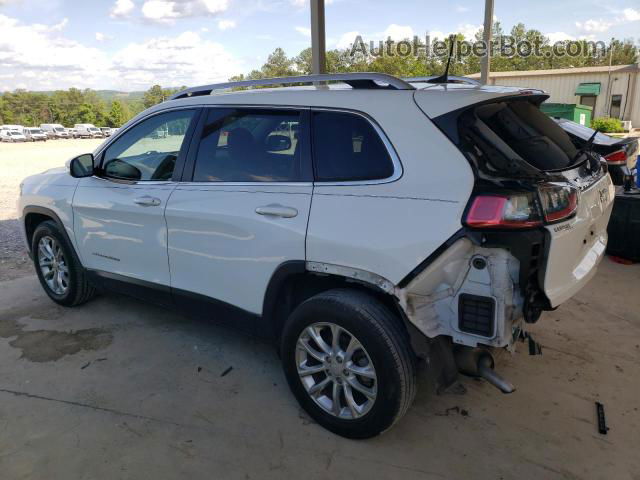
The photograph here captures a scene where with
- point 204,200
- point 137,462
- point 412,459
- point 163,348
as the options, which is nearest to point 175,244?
point 204,200

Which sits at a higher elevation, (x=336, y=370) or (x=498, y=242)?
(x=498, y=242)

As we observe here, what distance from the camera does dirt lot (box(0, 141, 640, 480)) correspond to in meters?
2.61

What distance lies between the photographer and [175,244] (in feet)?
11.2

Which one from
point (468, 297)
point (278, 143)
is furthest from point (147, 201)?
point (468, 297)

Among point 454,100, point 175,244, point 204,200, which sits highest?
point 454,100

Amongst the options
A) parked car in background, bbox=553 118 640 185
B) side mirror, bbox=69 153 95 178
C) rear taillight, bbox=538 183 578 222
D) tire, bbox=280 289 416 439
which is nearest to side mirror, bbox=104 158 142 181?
side mirror, bbox=69 153 95 178

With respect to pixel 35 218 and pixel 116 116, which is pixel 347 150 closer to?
pixel 35 218

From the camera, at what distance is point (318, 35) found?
7840 mm

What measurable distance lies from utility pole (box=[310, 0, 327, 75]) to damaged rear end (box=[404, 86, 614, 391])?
569 centimetres

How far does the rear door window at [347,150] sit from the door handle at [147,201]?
128 centimetres

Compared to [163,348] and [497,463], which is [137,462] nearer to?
[163,348]

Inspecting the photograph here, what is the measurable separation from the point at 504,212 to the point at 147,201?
2.38 metres

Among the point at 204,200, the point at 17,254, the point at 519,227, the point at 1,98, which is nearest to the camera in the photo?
the point at 519,227

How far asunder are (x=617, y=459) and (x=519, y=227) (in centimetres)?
138
